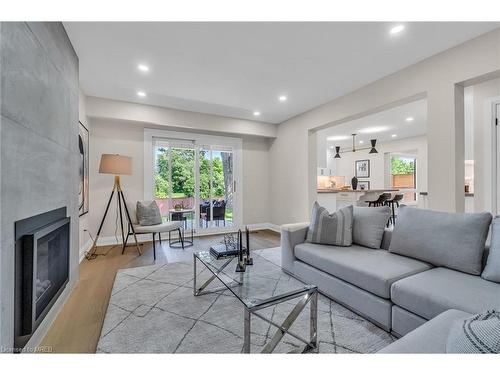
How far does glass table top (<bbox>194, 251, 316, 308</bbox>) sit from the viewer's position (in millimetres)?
1429

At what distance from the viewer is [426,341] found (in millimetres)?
1007

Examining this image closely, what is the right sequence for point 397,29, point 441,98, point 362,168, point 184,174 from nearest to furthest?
point 397,29 → point 441,98 → point 184,174 → point 362,168

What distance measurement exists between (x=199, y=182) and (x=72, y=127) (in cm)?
273

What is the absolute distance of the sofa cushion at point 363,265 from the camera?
1731 millimetres

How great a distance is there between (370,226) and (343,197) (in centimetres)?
400

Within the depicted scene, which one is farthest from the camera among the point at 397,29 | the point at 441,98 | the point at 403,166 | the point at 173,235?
the point at 403,166

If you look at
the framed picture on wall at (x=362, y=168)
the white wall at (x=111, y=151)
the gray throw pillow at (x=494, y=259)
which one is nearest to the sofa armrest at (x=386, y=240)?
the gray throw pillow at (x=494, y=259)

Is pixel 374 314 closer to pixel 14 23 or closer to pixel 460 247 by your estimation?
pixel 460 247

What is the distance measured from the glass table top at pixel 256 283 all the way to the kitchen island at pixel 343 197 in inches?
130

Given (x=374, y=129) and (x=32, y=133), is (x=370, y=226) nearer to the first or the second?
(x=32, y=133)

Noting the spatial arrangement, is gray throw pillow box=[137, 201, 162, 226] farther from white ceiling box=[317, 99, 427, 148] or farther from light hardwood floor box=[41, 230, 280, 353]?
white ceiling box=[317, 99, 427, 148]

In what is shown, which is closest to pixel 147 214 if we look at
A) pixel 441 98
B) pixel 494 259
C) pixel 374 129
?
pixel 494 259

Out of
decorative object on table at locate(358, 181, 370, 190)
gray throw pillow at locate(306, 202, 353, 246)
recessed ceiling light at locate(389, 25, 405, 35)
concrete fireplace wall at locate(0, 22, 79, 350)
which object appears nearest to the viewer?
concrete fireplace wall at locate(0, 22, 79, 350)

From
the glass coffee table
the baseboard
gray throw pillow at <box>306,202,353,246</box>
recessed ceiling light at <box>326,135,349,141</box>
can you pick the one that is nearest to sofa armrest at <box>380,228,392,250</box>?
gray throw pillow at <box>306,202,353,246</box>
